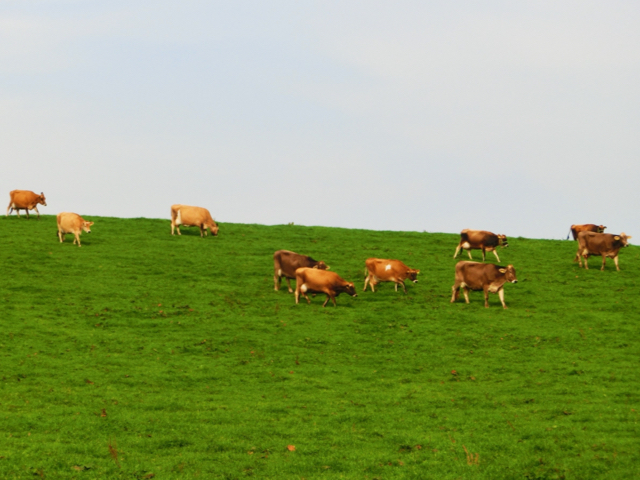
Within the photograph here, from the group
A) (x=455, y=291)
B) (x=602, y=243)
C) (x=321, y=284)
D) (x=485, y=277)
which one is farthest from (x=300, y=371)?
(x=602, y=243)

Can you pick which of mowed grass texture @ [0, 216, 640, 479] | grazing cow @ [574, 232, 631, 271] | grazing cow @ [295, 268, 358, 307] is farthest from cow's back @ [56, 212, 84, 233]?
grazing cow @ [574, 232, 631, 271]

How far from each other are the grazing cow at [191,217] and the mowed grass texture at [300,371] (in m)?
4.31

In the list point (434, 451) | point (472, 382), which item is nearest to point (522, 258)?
point (472, 382)

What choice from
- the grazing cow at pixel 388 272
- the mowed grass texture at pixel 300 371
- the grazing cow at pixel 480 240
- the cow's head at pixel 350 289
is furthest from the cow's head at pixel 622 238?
the cow's head at pixel 350 289

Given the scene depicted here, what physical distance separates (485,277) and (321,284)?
6916 millimetres

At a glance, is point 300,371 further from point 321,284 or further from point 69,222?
point 69,222

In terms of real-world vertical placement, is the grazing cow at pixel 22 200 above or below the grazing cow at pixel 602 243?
above

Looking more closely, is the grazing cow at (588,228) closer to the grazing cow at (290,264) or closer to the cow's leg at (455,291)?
the cow's leg at (455,291)

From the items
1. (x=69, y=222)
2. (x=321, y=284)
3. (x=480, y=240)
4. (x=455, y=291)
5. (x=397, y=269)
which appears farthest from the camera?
Answer: (x=69, y=222)

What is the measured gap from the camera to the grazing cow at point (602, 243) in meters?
32.6

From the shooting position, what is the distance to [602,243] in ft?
107

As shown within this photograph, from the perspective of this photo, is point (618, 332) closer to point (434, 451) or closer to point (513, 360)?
point (513, 360)

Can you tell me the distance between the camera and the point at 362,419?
16.8 meters

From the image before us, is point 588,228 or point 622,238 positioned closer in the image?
point 622,238
